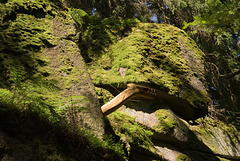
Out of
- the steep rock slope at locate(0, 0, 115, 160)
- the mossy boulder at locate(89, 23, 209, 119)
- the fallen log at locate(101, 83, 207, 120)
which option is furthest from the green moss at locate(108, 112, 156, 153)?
the mossy boulder at locate(89, 23, 209, 119)

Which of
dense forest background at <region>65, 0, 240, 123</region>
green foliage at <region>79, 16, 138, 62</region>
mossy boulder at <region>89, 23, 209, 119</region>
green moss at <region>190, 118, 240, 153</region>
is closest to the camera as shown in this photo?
mossy boulder at <region>89, 23, 209, 119</region>

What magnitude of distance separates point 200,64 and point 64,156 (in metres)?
5.37

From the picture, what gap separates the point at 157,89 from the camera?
5105 mm

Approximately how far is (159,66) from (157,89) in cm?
90

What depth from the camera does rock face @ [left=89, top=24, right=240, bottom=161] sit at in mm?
4383

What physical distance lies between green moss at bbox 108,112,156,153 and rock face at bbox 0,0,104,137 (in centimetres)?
82

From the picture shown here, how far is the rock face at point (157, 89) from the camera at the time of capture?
4383 mm

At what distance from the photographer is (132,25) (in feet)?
20.9

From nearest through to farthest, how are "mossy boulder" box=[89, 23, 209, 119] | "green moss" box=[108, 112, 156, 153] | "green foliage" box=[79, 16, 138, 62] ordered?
1. "green moss" box=[108, 112, 156, 153]
2. "mossy boulder" box=[89, 23, 209, 119]
3. "green foliage" box=[79, 16, 138, 62]

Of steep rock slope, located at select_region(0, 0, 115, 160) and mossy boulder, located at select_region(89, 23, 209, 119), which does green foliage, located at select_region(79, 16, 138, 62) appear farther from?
steep rock slope, located at select_region(0, 0, 115, 160)

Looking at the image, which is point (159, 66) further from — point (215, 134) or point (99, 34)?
point (215, 134)

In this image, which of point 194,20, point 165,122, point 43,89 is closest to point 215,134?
point 165,122

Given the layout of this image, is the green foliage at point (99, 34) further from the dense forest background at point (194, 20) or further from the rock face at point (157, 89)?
the dense forest background at point (194, 20)

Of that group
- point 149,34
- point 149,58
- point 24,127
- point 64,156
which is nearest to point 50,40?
point 24,127
